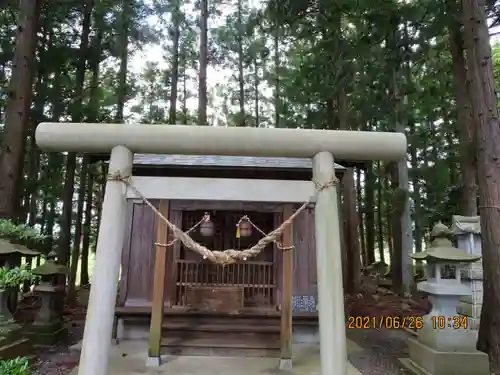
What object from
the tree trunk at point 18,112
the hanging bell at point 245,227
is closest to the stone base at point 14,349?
the tree trunk at point 18,112

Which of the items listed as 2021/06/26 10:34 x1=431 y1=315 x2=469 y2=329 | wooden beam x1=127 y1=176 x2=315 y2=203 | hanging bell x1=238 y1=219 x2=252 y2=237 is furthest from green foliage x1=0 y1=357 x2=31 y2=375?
2021/06/26 10:34 x1=431 y1=315 x2=469 y2=329

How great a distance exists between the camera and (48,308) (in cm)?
711

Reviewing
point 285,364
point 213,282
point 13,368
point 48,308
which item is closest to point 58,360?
point 48,308

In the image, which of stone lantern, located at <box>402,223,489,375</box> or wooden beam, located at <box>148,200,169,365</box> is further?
wooden beam, located at <box>148,200,169,365</box>

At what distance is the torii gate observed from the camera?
Result: 10.3 ft

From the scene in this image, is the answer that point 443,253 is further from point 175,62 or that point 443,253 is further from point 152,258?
point 175,62

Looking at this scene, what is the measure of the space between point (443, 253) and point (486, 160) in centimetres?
153

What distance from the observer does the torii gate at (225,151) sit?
3.13m

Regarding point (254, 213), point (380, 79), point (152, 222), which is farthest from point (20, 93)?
point (380, 79)

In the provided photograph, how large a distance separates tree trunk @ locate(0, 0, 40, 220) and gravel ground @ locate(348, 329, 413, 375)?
21.6ft

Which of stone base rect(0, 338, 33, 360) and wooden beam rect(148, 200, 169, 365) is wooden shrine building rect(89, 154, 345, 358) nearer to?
wooden beam rect(148, 200, 169, 365)

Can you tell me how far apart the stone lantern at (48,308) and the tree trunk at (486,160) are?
726cm

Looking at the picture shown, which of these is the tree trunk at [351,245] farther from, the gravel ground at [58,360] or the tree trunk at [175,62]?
the gravel ground at [58,360]

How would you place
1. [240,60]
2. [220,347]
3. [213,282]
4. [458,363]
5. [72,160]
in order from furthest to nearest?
[240,60], [72,160], [213,282], [220,347], [458,363]
